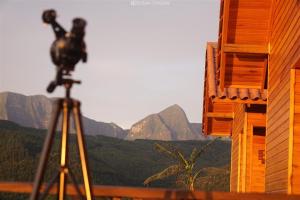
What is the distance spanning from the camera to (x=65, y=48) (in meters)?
3.31

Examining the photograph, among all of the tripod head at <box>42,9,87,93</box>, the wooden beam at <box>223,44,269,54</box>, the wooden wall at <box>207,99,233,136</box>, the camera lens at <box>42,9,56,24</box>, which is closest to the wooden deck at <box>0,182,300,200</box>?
the tripod head at <box>42,9,87,93</box>

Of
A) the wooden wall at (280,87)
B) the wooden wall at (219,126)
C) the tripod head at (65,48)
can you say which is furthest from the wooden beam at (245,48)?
the wooden wall at (219,126)

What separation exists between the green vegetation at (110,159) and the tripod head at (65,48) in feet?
157

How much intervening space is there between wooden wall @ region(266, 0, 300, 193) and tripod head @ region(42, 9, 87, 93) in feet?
14.8

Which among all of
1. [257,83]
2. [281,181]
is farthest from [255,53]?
[281,181]

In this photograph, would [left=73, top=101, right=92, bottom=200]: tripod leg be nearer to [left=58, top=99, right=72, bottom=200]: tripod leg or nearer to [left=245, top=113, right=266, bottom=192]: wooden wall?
[left=58, top=99, right=72, bottom=200]: tripod leg

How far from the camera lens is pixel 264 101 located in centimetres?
1023

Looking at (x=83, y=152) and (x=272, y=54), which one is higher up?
(x=272, y=54)

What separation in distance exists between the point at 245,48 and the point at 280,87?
967 mm

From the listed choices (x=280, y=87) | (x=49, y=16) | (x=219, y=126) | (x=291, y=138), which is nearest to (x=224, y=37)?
(x=280, y=87)

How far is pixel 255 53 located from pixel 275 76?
56 cm

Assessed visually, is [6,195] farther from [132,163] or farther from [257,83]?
[257,83]

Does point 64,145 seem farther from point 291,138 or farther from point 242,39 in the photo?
point 242,39

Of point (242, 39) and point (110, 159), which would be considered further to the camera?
point (110, 159)
